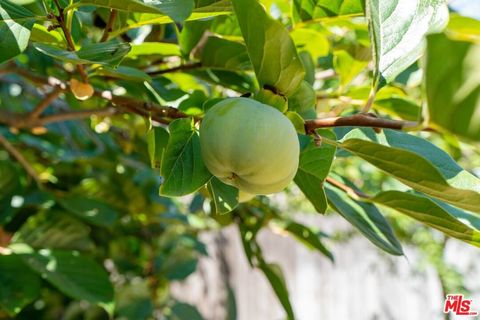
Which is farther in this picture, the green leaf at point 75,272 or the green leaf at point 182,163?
the green leaf at point 75,272

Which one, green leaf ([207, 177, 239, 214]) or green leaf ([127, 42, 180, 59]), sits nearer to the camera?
green leaf ([207, 177, 239, 214])

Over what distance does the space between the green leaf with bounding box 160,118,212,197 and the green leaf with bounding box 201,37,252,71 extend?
194 mm

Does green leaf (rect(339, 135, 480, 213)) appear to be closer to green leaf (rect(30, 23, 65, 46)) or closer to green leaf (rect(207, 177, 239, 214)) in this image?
green leaf (rect(207, 177, 239, 214))

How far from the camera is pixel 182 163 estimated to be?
0.53 meters

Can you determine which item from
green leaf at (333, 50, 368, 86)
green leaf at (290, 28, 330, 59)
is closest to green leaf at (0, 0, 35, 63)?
green leaf at (290, 28, 330, 59)

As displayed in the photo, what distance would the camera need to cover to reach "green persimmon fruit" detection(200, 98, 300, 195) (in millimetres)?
450

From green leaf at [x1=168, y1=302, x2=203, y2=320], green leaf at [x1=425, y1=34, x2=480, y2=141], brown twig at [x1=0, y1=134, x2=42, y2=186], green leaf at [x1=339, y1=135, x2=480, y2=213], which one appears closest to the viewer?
green leaf at [x1=425, y1=34, x2=480, y2=141]

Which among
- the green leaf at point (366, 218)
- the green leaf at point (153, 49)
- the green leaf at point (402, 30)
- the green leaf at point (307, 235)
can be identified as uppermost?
the green leaf at point (402, 30)

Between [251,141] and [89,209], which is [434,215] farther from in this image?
[89,209]

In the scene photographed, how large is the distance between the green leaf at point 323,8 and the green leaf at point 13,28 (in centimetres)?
32

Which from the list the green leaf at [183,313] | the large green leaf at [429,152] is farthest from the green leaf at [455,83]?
the green leaf at [183,313]

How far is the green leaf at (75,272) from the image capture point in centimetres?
99

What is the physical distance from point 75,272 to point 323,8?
629 mm

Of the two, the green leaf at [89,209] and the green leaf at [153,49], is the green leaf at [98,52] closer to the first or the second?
the green leaf at [153,49]
